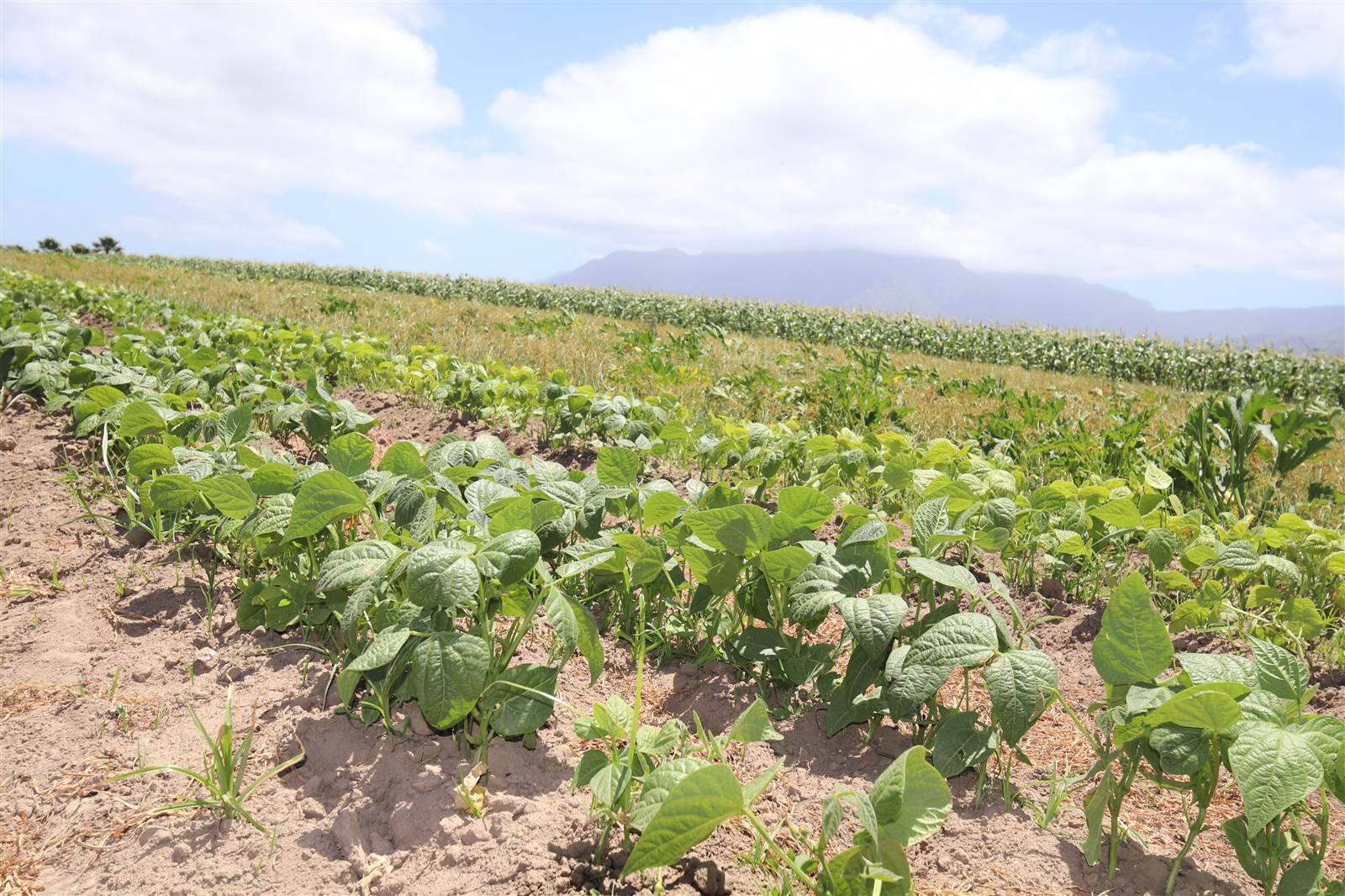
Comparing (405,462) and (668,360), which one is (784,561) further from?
(668,360)

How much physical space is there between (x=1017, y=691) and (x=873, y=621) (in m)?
0.31

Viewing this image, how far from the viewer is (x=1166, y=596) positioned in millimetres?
2893

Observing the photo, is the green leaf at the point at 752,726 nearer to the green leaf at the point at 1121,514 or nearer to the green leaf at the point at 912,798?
the green leaf at the point at 912,798

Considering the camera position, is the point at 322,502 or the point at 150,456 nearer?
the point at 322,502

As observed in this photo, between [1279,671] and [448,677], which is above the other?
[1279,671]

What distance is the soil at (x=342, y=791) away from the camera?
1.56 m

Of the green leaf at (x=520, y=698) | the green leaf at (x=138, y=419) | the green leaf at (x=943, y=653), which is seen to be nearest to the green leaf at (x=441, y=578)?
the green leaf at (x=520, y=698)

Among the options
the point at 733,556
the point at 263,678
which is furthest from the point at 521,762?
the point at 263,678

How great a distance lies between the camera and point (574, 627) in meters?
1.65

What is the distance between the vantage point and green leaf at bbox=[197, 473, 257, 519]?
81.1 inches

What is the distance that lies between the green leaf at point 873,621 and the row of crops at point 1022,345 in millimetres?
14010

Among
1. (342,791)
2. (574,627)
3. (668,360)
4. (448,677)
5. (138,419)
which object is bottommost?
(342,791)

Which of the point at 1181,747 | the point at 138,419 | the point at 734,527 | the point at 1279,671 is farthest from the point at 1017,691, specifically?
the point at 138,419

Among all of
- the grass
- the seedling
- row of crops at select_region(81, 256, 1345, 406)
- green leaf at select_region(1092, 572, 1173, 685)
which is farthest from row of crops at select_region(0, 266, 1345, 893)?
row of crops at select_region(81, 256, 1345, 406)
